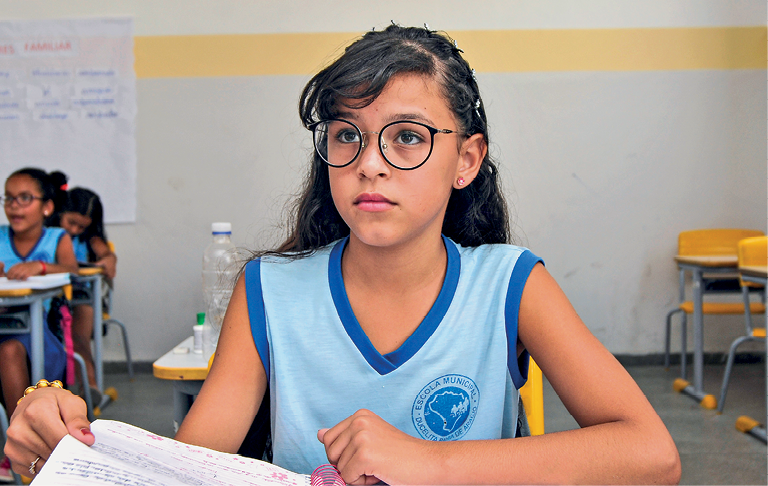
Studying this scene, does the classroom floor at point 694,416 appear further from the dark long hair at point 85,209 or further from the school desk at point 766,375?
the dark long hair at point 85,209

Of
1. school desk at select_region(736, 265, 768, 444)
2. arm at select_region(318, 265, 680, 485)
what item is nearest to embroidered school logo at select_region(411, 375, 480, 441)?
arm at select_region(318, 265, 680, 485)

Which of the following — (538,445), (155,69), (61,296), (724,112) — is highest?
(155,69)

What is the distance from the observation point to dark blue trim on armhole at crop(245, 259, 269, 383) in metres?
0.89

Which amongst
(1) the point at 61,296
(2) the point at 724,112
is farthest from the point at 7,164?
(2) the point at 724,112

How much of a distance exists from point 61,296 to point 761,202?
4.16 meters

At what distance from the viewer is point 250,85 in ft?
12.4

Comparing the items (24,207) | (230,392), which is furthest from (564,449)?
(24,207)

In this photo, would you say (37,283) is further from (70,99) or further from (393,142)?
(393,142)

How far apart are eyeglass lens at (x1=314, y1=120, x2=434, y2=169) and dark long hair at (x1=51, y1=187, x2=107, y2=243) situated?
3.24 metres

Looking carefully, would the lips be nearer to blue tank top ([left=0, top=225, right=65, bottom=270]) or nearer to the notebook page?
the notebook page

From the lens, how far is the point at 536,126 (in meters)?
3.83

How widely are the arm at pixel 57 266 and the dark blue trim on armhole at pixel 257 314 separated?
2.13 metres

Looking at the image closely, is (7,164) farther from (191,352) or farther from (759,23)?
(759,23)

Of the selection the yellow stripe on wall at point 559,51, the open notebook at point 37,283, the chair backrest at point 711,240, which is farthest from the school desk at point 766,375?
the open notebook at point 37,283
